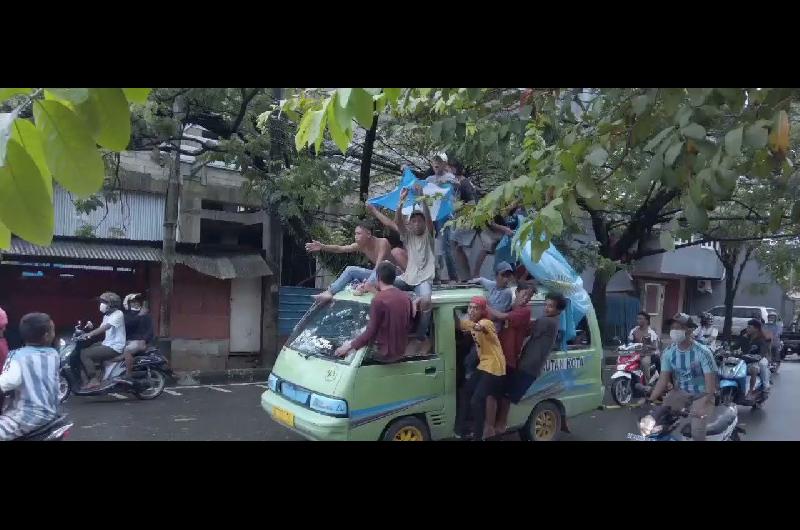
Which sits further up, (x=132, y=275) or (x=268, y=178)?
(x=268, y=178)

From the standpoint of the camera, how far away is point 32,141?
157 centimetres

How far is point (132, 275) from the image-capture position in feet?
38.3

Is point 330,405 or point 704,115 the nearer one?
point 704,115

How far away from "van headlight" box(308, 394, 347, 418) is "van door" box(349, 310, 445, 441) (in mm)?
63

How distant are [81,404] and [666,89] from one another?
26.6 ft

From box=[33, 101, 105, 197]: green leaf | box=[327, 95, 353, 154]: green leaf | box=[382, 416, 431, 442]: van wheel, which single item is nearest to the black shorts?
box=[382, 416, 431, 442]: van wheel

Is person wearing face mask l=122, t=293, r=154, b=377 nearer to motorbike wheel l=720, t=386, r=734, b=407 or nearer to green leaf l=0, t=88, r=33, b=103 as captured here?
green leaf l=0, t=88, r=33, b=103

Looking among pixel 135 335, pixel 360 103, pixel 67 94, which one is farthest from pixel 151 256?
pixel 67 94

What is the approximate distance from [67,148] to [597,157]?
7.86 ft

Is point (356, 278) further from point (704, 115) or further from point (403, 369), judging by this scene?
point (704, 115)

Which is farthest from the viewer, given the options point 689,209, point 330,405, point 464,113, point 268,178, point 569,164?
point 268,178

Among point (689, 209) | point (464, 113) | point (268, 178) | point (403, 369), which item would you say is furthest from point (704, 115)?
point (268, 178)

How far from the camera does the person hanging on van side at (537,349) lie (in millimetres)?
5566

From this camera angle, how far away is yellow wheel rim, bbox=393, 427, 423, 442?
500cm
